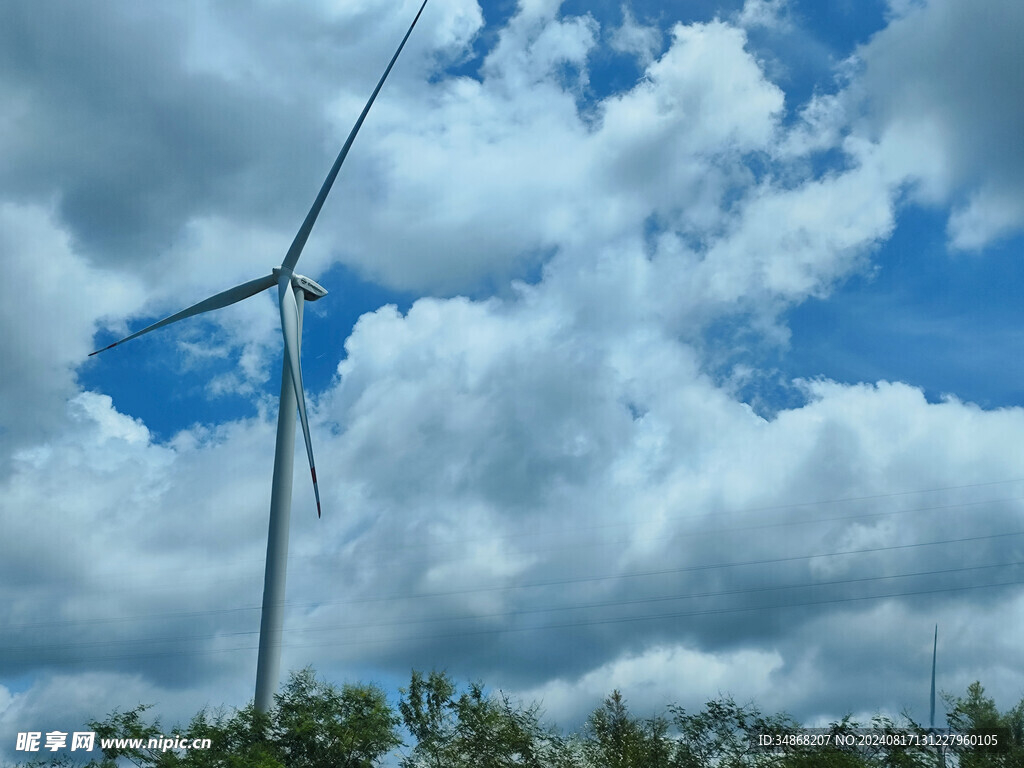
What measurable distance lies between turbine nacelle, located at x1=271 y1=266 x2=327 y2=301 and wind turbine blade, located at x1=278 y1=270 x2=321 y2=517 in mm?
404

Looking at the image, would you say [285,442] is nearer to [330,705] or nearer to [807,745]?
[330,705]

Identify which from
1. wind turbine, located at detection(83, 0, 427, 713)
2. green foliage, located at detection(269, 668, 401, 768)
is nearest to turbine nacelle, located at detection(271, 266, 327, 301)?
wind turbine, located at detection(83, 0, 427, 713)

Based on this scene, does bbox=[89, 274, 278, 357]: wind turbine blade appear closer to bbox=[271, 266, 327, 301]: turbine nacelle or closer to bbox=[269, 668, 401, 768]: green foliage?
bbox=[271, 266, 327, 301]: turbine nacelle

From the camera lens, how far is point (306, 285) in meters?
76.3

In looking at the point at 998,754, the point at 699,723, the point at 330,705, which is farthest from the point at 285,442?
the point at 998,754

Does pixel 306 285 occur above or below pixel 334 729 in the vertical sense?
above

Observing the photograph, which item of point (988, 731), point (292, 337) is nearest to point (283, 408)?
point (292, 337)

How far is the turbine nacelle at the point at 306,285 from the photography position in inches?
2918

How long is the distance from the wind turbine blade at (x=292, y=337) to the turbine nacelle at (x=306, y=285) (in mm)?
404

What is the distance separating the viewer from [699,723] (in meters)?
70.9

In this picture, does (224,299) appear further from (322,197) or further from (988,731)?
(988,731)

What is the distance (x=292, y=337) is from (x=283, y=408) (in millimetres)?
4539

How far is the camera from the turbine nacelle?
74125 mm

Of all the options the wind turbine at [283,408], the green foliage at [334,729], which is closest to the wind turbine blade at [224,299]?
the wind turbine at [283,408]
